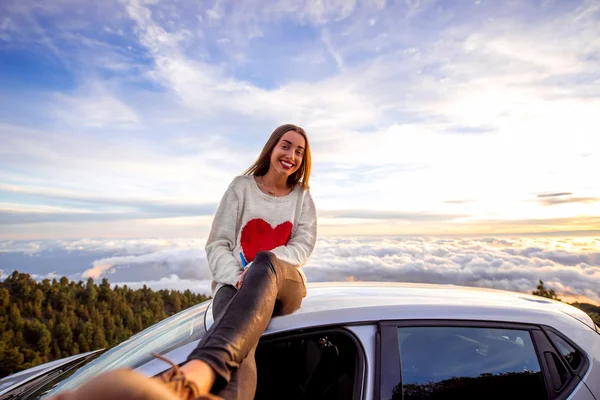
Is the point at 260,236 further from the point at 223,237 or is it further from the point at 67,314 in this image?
the point at 67,314

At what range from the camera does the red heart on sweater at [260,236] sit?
8.34ft

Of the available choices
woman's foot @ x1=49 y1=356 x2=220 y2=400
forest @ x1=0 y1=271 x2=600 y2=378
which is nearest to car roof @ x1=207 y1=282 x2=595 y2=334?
woman's foot @ x1=49 y1=356 x2=220 y2=400

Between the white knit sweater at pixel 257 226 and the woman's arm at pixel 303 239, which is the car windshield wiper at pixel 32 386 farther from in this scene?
the woman's arm at pixel 303 239

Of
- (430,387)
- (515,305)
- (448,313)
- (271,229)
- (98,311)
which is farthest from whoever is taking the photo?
(98,311)

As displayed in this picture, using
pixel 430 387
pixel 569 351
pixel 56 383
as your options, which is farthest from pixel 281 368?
pixel 569 351

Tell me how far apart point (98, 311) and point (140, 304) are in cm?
141

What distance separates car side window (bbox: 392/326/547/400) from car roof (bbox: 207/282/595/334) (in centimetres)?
7

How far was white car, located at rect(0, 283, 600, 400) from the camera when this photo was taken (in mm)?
1612

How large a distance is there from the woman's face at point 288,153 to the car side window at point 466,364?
1413 millimetres

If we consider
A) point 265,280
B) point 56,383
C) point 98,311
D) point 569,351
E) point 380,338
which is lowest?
point 98,311

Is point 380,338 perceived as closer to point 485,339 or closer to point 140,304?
point 485,339

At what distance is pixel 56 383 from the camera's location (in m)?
2.04

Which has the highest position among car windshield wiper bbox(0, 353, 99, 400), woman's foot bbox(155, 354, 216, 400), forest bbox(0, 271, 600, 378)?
woman's foot bbox(155, 354, 216, 400)

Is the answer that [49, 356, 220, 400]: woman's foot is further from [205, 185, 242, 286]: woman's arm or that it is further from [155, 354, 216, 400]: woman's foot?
[205, 185, 242, 286]: woman's arm
